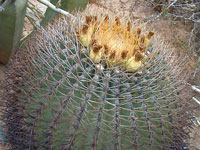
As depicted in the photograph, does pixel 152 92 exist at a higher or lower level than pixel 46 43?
lower

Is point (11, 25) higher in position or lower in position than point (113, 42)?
lower

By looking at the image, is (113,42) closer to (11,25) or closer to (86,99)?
(86,99)

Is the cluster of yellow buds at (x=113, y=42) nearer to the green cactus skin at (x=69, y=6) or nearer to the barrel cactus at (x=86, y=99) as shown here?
the barrel cactus at (x=86, y=99)

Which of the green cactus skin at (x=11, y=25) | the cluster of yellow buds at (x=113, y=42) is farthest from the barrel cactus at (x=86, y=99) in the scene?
the green cactus skin at (x=11, y=25)

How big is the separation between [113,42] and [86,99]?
35cm

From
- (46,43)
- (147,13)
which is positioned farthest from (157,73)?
(147,13)

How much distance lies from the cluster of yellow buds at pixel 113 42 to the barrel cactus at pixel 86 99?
0.02 metres

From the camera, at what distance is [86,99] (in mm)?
1369

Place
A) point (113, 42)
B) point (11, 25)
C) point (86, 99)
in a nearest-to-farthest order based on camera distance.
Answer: point (86, 99), point (113, 42), point (11, 25)

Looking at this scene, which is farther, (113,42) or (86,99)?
(113,42)

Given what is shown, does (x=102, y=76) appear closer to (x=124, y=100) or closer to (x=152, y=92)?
(x=124, y=100)

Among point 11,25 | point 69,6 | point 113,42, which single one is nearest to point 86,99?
point 113,42

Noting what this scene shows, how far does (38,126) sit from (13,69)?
39 centimetres

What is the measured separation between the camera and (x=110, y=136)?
4.58 ft
